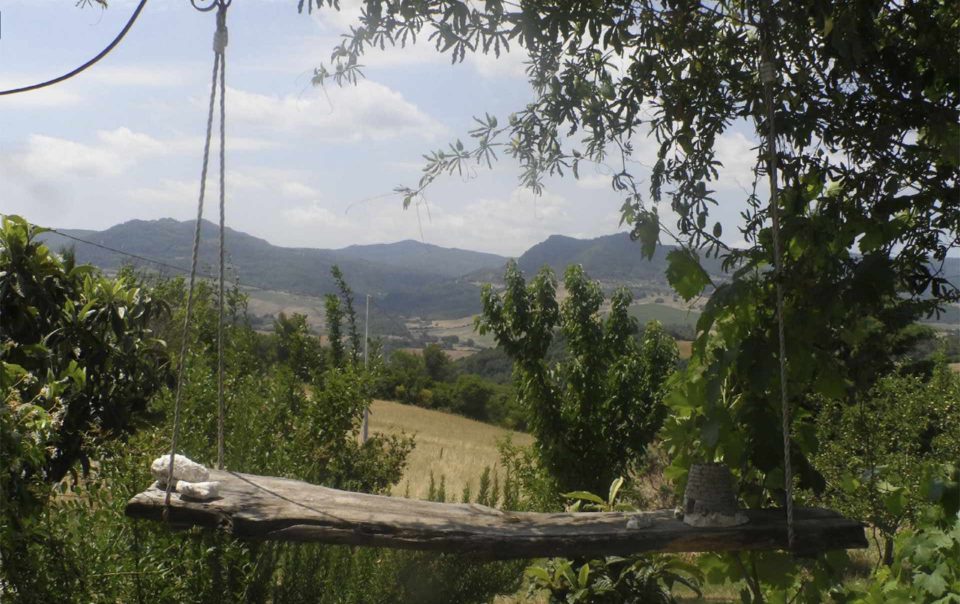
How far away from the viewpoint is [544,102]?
2.79m

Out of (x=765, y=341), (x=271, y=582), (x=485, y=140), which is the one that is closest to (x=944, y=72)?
(x=765, y=341)

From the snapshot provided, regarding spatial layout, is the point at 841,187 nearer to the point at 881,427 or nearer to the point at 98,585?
the point at 98,585

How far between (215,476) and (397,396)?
1163 inches

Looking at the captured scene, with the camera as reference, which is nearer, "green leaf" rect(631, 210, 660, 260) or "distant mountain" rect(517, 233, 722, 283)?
"green leaf" rect(631, 210, 660, 260)

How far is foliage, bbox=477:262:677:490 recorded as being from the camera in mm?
7305

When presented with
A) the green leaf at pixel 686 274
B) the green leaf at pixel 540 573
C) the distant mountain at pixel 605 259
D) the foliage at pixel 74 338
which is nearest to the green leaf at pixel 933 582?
the green leaf at pixel 686 274

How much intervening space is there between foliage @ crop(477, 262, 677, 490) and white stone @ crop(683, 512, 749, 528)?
4992 millimetres

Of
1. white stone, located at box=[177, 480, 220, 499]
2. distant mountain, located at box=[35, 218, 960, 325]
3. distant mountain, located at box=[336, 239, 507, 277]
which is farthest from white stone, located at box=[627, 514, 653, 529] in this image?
distant mountain, located at box=[336, 239, 507, 277]

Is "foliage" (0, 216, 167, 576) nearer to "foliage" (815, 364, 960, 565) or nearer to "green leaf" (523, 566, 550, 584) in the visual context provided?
"green leaf" (523, 566, 550, 584)

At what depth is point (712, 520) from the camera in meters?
2.22

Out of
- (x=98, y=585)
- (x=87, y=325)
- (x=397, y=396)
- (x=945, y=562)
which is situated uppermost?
(x=87, y=325)

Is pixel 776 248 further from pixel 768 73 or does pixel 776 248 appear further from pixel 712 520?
pixel 712 520

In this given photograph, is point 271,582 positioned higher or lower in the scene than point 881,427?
lower

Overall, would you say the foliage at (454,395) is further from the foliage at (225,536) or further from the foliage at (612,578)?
the foliage at (612,578)
